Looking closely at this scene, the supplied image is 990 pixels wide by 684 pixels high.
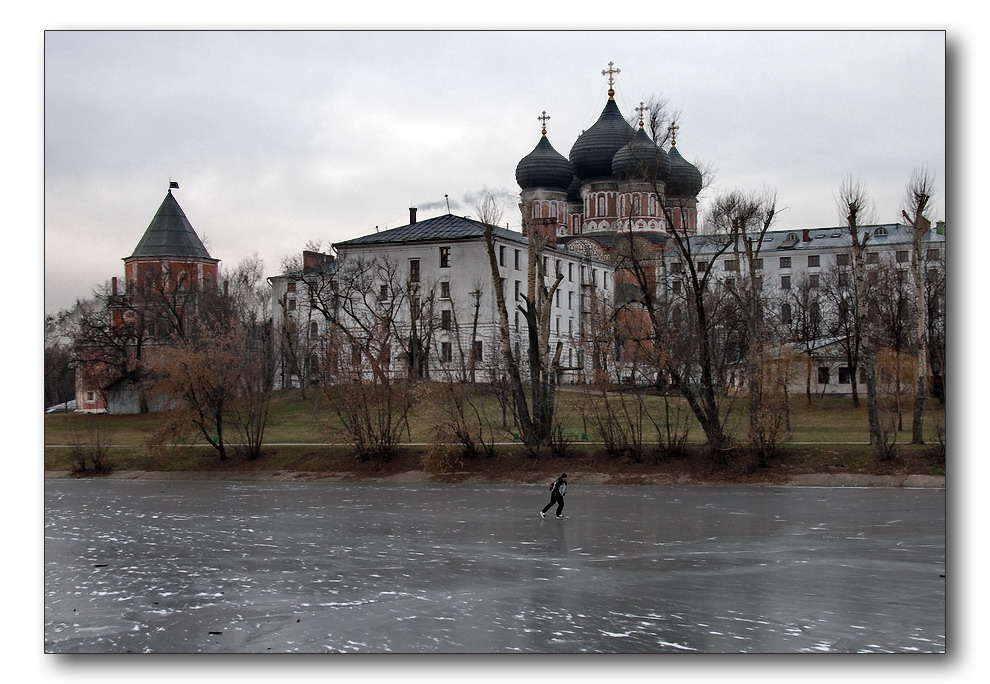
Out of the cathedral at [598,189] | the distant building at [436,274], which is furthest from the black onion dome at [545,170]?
the distant building at [436,274]

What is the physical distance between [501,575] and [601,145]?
73984mm

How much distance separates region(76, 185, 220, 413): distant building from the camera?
194 ft

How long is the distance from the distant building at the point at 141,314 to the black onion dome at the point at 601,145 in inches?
1417

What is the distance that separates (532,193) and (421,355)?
161 feet

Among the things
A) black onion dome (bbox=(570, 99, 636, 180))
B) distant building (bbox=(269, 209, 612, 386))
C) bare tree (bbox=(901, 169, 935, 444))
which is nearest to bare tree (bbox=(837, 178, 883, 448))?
bare tree (bbox=(901, 169, 935, 444))

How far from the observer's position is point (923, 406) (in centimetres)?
3522

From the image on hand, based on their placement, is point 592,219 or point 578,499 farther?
point 592,219

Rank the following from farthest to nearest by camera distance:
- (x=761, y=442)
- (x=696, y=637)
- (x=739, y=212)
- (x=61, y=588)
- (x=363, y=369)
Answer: (x=363, y=369) < (x=739, y=212) < (x=761, y=442) < (x=61, y=588) < (x=696, y=637)

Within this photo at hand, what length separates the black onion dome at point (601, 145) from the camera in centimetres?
8831

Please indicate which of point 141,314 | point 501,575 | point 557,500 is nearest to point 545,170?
point 141,314

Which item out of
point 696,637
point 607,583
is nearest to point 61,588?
point 607,583

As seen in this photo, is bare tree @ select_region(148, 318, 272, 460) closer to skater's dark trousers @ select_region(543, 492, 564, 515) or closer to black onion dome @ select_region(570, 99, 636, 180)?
skater's dark trousers @ select_region(543, 492, 564, 515)

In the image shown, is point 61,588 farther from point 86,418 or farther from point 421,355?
point 86,418

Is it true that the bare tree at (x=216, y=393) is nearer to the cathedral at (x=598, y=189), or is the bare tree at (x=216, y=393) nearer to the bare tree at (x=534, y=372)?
the bare tree at (x=534, y=372)
